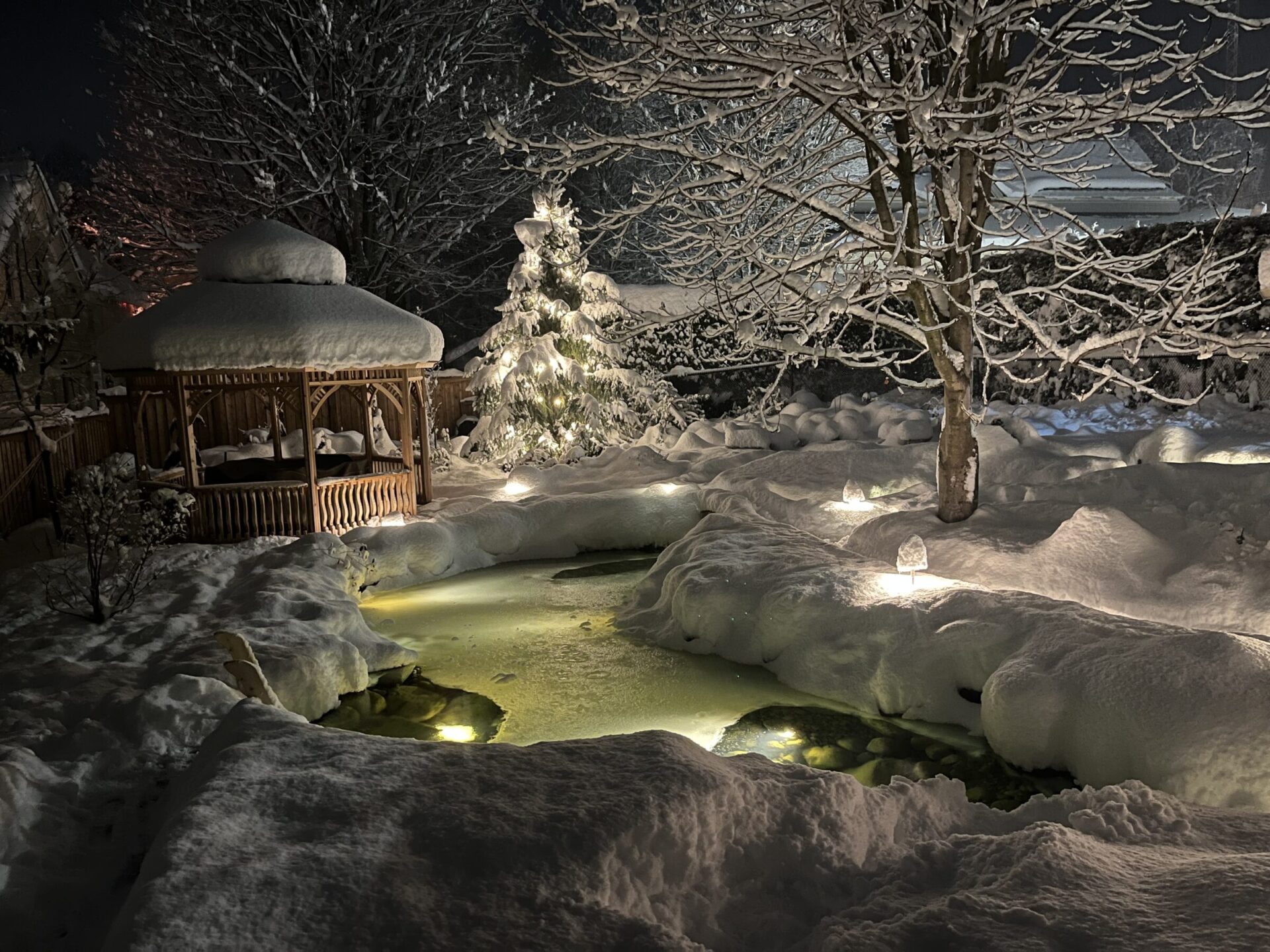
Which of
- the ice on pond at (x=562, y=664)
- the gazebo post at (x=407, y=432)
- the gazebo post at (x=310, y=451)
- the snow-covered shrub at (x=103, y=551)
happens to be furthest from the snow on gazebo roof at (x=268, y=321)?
the ice on pond at (x=562, y=664)

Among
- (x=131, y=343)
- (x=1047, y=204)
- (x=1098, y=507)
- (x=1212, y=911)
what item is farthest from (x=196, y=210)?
(x=1212, y=911)

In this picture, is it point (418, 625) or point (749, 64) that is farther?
point (418, 625)

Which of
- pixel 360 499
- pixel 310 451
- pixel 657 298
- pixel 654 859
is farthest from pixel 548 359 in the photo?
pixel 654 859

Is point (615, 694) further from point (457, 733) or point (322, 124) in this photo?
point (322, 124)

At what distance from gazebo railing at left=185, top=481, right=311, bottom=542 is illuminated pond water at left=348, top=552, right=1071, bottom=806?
6.93ft

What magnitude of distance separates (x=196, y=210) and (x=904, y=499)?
15391 mm

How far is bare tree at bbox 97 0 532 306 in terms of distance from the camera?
16562 millimetres

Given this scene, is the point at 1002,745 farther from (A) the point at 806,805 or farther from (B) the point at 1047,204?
(B) the point at 1047,204

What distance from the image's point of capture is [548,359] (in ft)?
53.3

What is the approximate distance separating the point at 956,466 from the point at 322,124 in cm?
1378

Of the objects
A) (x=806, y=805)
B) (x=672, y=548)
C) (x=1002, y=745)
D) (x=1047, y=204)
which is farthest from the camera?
(x=672, y=548)

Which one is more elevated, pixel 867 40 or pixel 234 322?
pixel 867 40

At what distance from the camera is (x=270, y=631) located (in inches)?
285

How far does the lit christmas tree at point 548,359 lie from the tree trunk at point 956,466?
27.6 feet
